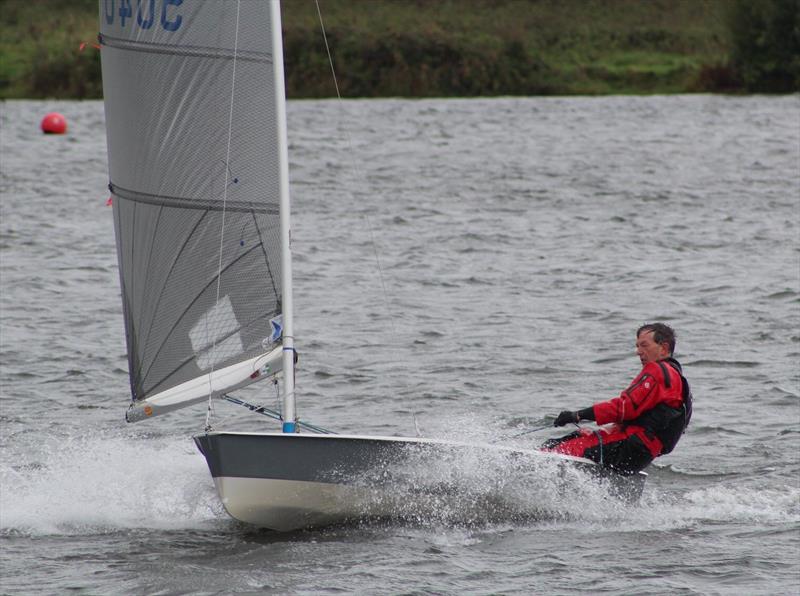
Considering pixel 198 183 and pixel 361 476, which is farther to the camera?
pixel 198 183

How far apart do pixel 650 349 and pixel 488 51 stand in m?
56.2

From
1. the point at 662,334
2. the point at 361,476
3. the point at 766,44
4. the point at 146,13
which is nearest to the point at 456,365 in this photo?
the point at 662,334

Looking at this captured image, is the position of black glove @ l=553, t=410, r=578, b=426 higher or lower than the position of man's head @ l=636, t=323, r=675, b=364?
lower

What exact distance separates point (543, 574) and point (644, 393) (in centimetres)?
158

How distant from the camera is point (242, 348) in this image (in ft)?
31.7

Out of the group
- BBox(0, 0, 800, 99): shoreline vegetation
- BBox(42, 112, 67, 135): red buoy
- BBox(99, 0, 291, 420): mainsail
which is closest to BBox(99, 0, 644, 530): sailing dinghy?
BBox(99, 0, 291, 420): mainsail

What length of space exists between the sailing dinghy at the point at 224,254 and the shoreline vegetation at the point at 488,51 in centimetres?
5053

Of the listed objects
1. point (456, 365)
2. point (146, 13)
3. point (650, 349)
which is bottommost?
point (456, 365)

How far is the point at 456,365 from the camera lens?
14.8 m

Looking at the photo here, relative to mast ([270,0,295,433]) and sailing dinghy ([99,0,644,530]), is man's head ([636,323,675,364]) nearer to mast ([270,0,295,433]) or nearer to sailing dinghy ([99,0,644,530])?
sailing dinghy ([99,0,644,530])

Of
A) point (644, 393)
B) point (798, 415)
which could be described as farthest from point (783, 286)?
point (644, 393)

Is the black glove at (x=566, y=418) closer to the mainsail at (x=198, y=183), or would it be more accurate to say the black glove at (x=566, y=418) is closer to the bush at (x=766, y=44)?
the mainsail at (x=198, y=183)

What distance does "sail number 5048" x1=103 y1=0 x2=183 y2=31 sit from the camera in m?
9.20

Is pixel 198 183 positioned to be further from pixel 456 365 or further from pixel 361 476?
pixel 456 365
